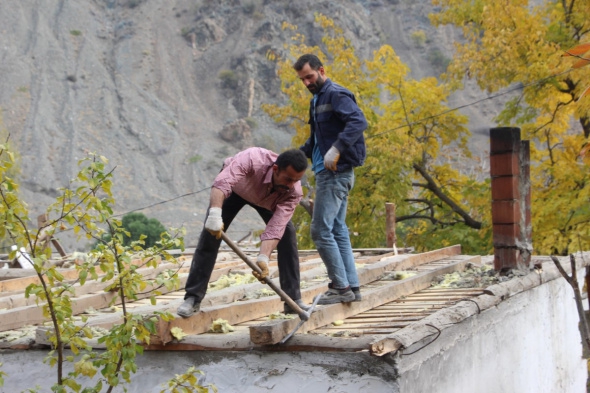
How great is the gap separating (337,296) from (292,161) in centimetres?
127

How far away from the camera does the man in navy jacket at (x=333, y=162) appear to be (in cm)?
597

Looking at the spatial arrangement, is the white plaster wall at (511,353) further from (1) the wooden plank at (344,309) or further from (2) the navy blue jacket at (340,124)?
(2) the navy blue jacket at (340,124)

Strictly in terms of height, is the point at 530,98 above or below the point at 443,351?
above

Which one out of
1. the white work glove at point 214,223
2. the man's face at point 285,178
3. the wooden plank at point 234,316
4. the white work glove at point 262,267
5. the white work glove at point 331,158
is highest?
the white work glove at point 331,158

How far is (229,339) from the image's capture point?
5352 millimetres

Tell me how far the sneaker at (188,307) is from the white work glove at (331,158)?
4.42 ft

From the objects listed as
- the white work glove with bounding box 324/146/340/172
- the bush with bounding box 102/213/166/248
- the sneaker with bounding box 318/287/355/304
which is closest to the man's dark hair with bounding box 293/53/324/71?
the white work glove with bounding box 324/146/340/172

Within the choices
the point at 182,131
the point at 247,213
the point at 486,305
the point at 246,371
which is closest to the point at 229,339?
the point at 246,371

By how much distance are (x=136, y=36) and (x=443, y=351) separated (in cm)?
5747

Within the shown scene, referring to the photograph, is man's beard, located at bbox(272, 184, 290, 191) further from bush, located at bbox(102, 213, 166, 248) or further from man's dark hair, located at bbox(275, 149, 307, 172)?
bush, located at bbox(102, 213, 166, 248)

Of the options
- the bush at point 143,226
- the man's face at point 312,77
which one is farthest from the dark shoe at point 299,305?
the bush at point 143,226

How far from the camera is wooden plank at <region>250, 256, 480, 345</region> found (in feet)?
16.5

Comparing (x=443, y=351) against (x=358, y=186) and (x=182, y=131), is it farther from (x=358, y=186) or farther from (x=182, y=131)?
(x=182, y=131)

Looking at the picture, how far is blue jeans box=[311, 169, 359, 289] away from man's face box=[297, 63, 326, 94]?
637mm
